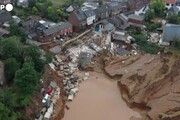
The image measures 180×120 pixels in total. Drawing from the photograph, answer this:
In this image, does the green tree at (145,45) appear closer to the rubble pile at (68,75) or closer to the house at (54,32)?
the rubble pile at (68,75)

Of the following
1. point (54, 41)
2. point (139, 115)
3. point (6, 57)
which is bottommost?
point (139, 115)

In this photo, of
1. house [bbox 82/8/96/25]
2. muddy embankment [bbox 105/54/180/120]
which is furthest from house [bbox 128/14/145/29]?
muddy embankment [bbox 105/54/180/120]

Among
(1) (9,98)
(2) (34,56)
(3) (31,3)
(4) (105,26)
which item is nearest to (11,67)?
(2) (34,56)

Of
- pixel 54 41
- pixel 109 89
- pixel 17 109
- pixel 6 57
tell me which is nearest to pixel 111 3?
pixel 54 41

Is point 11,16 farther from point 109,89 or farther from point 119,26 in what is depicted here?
point 109,89

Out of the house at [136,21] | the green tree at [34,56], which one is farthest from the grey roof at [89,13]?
the green tree at [34,56]
